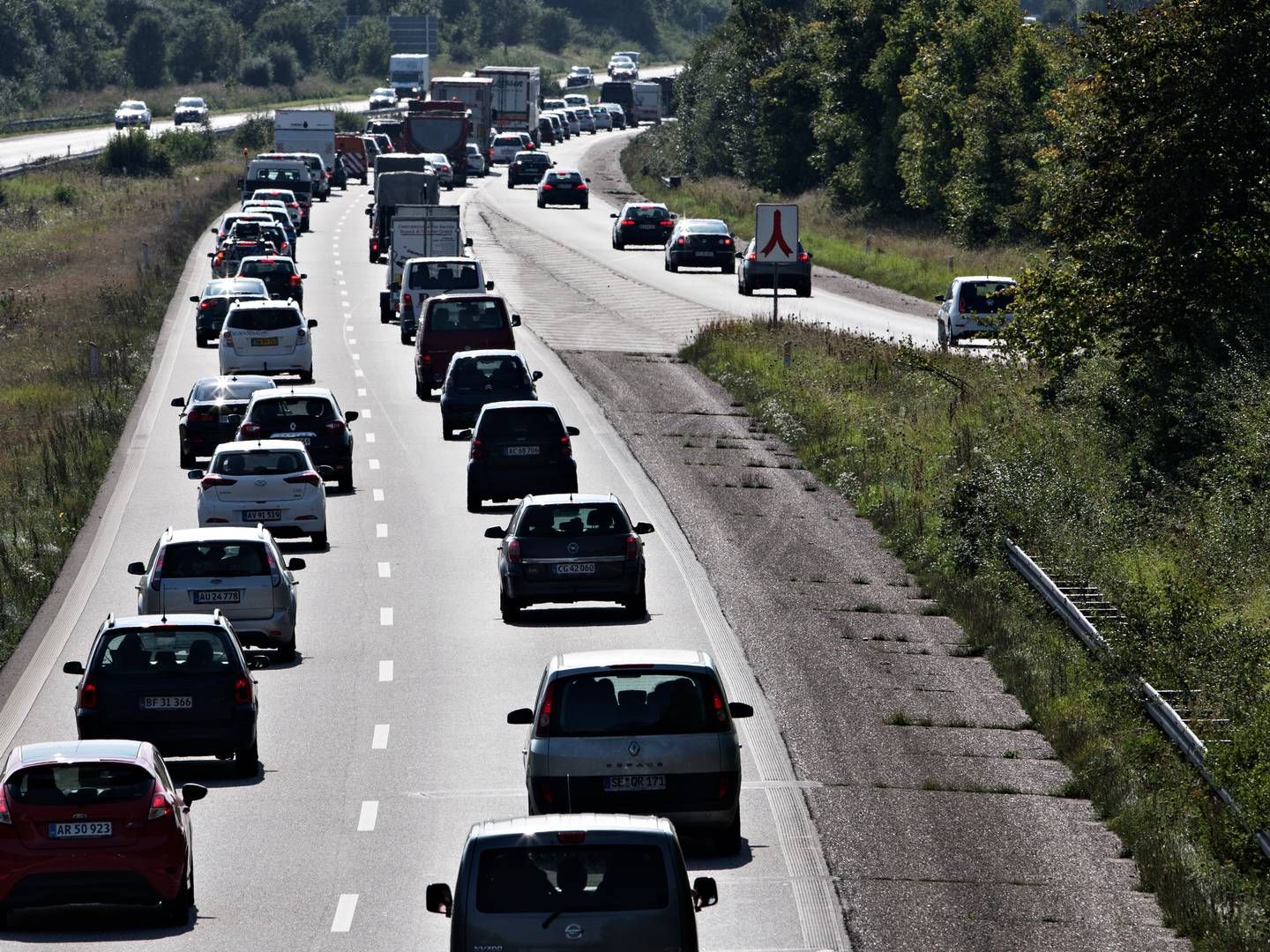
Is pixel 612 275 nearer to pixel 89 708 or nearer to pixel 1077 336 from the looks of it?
pixel 1077 336

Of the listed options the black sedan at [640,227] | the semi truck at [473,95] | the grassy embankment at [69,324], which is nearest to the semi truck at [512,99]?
the semi truck at [473,95]

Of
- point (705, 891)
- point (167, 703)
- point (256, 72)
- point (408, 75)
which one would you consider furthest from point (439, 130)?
point (705, 891)

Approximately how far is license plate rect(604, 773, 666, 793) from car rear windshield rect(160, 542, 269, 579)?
27.5 ft

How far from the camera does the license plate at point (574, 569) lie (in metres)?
25.0

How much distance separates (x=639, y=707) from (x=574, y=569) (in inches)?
374

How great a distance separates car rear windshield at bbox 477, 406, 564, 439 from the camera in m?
32.0

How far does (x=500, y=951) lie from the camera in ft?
34.6

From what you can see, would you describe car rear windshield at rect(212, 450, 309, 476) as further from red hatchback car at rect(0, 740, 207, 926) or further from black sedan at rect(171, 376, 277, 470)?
red hatchback car at rect(0, 740, 207, 926)

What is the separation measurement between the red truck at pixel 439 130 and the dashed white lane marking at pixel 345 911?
81.4m

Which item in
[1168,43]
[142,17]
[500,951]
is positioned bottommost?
[142,17]

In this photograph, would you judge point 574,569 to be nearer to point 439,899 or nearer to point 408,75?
point 439,899

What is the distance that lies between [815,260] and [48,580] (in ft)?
152

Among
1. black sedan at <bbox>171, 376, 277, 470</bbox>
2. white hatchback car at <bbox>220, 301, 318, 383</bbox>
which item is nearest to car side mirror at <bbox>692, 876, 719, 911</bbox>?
black sedan at <bbox>171, 376, 277, 470</bbox>

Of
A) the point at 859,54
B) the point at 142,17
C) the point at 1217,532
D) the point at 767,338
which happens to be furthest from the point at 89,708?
the point at 142,17
